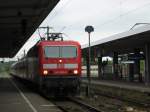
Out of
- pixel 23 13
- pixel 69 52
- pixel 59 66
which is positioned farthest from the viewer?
pixel 23 13

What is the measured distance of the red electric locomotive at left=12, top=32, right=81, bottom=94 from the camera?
24.7 m

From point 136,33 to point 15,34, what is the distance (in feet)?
71.6

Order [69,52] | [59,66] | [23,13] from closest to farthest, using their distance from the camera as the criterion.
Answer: [59,66] < [69,52] < [23,13]

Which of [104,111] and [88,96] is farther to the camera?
[88,96]

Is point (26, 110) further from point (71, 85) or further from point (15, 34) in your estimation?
point (15, 34)

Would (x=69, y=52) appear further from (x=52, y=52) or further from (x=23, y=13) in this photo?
(x=23, y=13)

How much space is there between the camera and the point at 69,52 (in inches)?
1005

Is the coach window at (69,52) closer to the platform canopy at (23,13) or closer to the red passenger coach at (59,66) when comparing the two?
the red passenger coach at (59,66)

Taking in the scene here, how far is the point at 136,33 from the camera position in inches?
1398

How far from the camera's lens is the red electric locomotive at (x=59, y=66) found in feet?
80.9

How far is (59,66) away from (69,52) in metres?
0.98

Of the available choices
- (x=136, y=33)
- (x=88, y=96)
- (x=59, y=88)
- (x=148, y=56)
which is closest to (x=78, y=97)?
(x=88, y=96)

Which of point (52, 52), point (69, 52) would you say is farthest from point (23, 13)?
point (69, 52)

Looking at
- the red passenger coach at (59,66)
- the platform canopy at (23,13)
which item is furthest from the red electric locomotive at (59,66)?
the platform canopy at (23,13)
